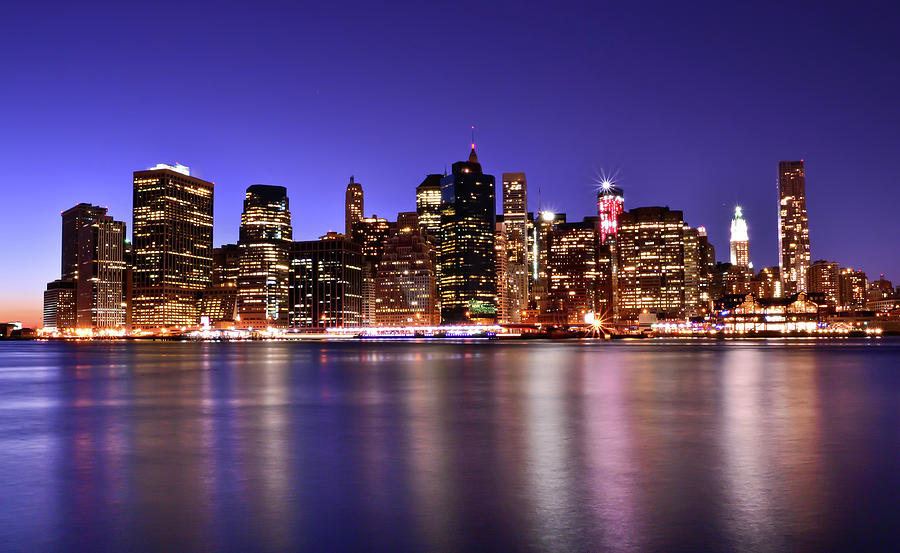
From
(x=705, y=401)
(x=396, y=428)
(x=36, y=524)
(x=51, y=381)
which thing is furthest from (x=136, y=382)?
(x=36, y=524)

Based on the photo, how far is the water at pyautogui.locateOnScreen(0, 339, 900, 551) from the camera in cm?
1321

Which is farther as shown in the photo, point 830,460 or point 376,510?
point 830,460

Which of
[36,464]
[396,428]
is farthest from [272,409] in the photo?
[36,464]

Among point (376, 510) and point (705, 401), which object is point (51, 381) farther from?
point (376, 510)

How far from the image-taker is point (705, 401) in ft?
124

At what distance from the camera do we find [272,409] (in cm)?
3522

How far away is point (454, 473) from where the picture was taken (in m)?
18.9

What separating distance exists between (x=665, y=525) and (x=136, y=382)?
162ft

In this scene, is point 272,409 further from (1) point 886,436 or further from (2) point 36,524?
(1) point 886,436

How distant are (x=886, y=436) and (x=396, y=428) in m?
16.8

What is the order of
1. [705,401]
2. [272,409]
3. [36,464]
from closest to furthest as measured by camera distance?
[36,464]
[272,409]
[705,401]

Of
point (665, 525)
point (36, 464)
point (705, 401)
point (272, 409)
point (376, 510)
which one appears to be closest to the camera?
point (665, 525)

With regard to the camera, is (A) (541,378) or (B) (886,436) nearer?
(B) (886,436)

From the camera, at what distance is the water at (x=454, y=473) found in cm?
1321
